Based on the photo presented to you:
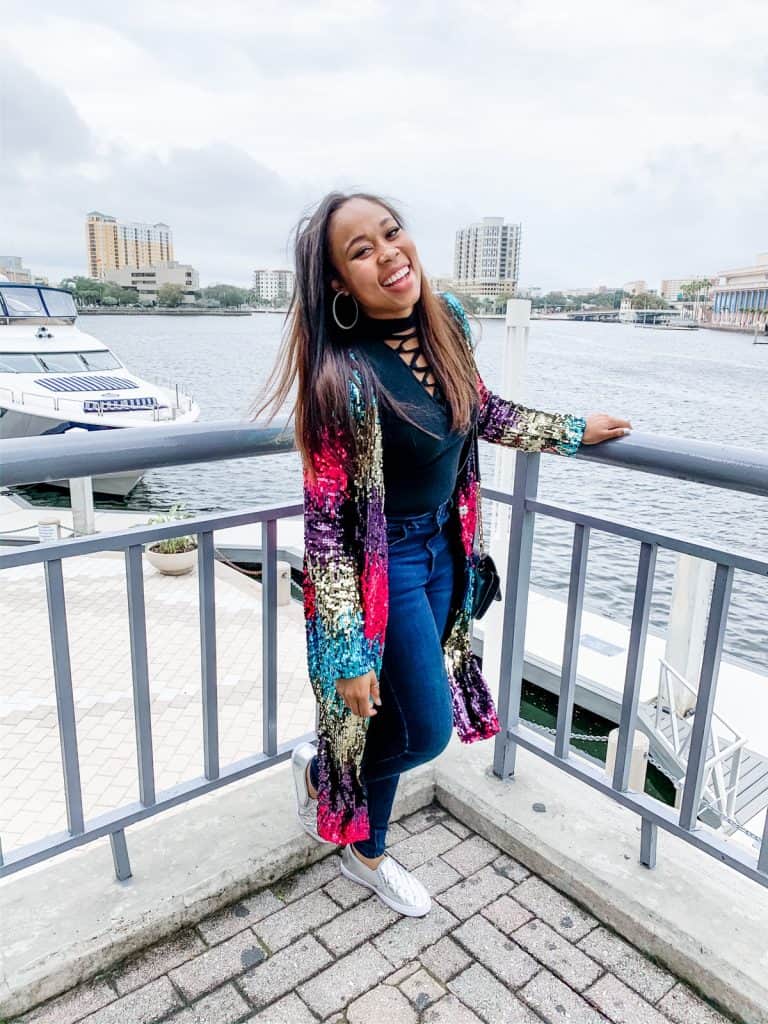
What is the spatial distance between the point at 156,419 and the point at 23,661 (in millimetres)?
8425

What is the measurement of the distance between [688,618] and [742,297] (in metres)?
70.0

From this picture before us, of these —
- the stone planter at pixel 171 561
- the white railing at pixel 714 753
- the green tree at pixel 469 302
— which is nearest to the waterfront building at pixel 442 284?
the green tree at pixel 469 302

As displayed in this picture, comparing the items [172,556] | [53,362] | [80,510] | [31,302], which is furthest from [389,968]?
[31,302]

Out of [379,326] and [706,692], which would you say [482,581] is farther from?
[379,326]

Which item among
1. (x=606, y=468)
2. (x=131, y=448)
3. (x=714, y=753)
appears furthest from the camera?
(x=606, y=468)

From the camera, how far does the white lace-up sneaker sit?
68.6 inches

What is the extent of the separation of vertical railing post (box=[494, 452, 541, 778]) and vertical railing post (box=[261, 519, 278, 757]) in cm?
65

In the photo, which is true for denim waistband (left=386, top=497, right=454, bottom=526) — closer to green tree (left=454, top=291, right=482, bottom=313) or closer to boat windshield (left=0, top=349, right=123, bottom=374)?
green tree (left=454, top=291, right=482, bottom=313)

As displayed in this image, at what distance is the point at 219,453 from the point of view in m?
1.58

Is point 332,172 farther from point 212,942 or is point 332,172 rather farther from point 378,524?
point 212,942

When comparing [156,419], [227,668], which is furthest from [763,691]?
[156,419]

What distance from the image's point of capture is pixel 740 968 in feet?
5.00

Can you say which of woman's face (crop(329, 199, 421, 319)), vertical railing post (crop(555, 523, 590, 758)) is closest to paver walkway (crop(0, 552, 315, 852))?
vertical railing post (crop(555, 523, 590, 758))

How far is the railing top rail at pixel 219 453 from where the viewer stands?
132 centimetres
